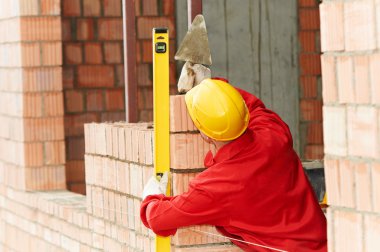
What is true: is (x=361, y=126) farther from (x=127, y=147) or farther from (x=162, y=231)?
(x=127, y=147)


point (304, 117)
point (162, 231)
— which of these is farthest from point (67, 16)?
point (162, 231)

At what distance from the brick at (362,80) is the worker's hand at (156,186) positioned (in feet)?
4.96

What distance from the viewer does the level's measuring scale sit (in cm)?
513

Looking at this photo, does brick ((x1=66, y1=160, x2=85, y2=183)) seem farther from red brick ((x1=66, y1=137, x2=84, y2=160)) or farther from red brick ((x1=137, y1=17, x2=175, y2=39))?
red brick ((x1=137, y1=17, x2=175, y2=39))

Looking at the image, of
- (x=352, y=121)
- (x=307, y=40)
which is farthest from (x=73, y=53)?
(x=352, y=121)

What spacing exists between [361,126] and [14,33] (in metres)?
4.96

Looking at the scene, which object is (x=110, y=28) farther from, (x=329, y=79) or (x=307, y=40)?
(x=329, y=79)

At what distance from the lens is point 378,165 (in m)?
3.68

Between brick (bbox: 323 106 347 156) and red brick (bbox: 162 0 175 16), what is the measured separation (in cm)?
476

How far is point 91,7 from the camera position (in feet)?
28.2

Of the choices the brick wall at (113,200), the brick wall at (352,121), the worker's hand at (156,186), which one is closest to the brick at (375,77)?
the brick wall at (352,121)

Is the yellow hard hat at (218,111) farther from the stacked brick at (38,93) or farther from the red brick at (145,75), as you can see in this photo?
the red brick at (145,75)

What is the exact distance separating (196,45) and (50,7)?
306 cm

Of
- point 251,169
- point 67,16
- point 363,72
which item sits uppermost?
point 67,16
